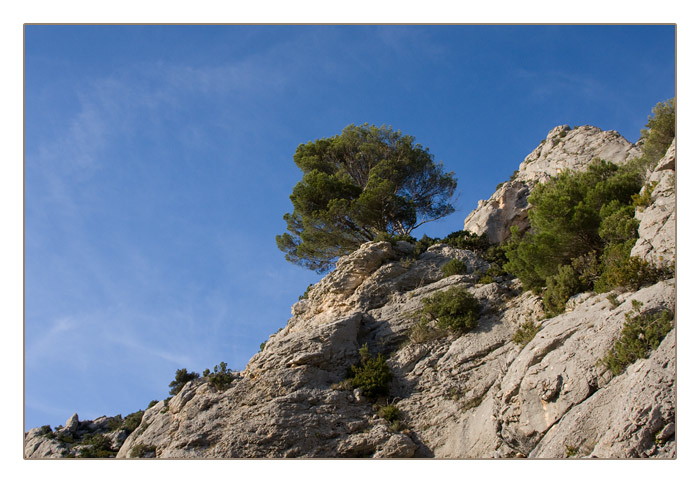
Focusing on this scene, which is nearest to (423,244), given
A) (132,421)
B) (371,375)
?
(371,375)

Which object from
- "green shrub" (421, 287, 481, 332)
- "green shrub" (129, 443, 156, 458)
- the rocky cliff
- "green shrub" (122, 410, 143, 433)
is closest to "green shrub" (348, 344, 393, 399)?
the rocky cliff

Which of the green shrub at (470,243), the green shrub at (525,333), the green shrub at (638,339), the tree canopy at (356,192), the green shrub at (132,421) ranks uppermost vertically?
the tree canopy at (356,192)

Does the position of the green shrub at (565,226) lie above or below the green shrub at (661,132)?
below

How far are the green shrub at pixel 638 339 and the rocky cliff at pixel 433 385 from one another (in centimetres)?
21

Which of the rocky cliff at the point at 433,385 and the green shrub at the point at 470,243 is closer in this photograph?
the rocky cliff at the point at 433,385

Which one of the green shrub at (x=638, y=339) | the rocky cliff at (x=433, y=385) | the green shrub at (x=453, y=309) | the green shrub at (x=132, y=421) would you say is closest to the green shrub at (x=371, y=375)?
the rocky cliff at (x=433, y=385)

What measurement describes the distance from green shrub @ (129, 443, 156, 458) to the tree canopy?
12.4 m

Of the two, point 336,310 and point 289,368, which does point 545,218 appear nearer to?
point 336,310

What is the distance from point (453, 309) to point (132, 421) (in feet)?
39.0

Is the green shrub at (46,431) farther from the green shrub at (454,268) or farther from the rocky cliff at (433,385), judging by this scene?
the green shrub at (454,268)

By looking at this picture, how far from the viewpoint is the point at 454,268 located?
21422mm

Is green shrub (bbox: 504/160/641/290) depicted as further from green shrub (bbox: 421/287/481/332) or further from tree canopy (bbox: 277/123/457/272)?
tree canopy (bbox: 277/123/457/272)

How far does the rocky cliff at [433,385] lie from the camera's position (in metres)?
10.4

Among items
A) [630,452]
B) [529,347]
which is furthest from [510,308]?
[630,452]
